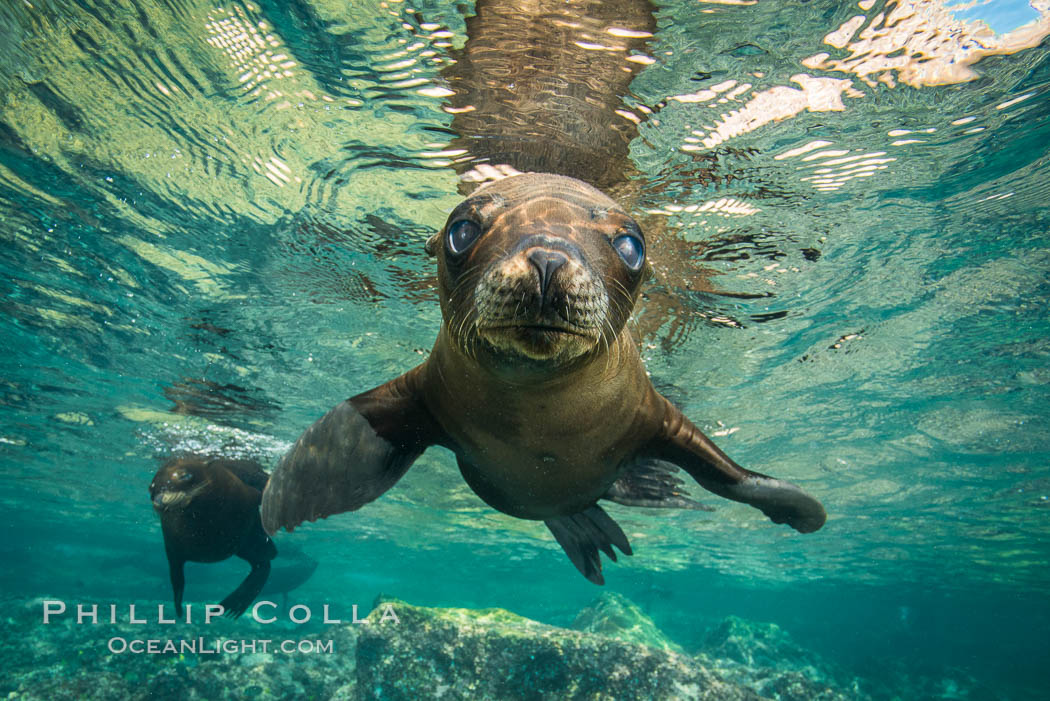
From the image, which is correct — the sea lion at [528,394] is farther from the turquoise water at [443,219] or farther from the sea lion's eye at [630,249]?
the turquoise water at [443,219]

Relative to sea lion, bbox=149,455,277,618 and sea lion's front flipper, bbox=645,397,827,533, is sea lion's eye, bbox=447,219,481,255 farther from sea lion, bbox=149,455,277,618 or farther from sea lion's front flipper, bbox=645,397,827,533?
sea lion, bbox=149,455,277,618

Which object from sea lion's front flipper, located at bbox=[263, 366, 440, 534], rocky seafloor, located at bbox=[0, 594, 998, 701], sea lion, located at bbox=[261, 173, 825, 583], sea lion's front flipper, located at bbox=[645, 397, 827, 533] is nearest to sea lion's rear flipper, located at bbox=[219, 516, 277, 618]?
rocky seafloor, located at bbox=[0, 594, 998, 701]

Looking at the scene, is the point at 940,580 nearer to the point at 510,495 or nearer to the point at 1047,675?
the point at 1047,675

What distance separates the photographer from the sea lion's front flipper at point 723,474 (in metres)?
3.34

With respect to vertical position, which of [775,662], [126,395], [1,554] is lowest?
[1,554]

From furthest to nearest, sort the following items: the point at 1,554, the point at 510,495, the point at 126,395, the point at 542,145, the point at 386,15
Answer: the point at 1,554 → the point at 126,395 → the point at 542,145 → the point at 386,15 → the point at 510,495

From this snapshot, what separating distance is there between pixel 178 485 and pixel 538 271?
9352 millimetres

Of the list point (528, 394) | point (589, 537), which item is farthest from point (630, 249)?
point (589, 537)

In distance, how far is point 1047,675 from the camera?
2905 centimetres

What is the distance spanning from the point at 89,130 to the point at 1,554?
273 feet

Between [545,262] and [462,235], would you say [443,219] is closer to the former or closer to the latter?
[462,235]

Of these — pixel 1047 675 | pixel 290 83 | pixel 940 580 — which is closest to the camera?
pixel 290 83

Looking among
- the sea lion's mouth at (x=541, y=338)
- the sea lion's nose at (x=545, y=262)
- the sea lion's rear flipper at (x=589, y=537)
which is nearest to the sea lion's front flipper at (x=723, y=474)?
the sea lion's rear flipper at (x=589, y=537)

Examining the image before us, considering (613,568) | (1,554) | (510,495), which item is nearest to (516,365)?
(510,495)
